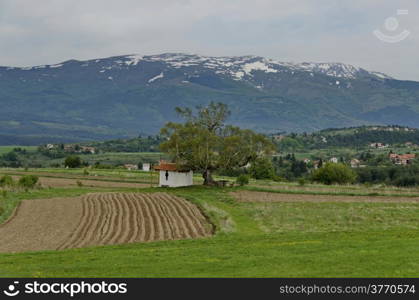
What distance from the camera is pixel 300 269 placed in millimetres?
19516

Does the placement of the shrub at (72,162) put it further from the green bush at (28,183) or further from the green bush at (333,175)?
the green bush at (333,175)

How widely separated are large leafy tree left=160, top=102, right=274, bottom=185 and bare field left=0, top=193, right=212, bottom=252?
12130 millimetres

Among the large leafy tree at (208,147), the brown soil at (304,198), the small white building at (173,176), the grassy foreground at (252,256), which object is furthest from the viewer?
the small white building at (173,176)

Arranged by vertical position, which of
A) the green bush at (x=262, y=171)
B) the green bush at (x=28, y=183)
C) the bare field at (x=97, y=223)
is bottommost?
the green bush at (x=262, y=171)

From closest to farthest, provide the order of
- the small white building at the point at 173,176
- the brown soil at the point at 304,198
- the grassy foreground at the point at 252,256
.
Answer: the grassy foreground at the point at 252,256
the brown soil at the point at 304,198
the small white building at the point at 173,176

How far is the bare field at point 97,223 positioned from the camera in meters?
32.1

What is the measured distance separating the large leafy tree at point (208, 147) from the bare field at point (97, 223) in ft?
39.8

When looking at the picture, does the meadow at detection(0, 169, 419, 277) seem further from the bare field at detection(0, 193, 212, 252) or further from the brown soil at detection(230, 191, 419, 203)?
the brown soil at detection(230, 191, 419, 203)

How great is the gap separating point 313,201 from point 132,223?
2261cm

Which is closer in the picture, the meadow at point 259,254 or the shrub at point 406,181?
the meadow at point 259,254

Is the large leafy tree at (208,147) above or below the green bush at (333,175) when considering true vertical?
above

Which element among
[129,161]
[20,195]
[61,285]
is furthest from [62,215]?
[129,161]

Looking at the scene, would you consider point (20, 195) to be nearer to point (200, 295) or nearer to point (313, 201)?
point (313, 201)

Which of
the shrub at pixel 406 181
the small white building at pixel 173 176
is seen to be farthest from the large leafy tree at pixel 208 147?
the shrub at pixel 406 181
